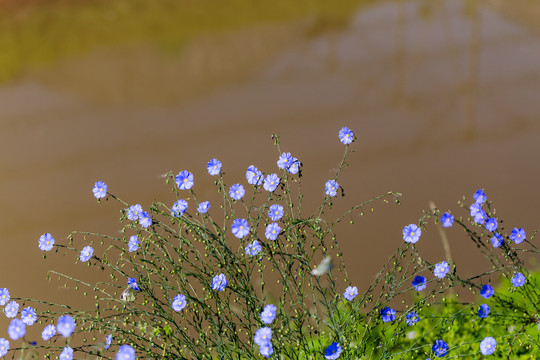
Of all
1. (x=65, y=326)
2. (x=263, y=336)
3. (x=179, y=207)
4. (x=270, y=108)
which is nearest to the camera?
(x=65, y=326)

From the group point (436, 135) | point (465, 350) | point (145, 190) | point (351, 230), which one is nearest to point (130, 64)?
point (145, 190)

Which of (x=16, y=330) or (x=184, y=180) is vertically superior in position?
(x=184, y=180)

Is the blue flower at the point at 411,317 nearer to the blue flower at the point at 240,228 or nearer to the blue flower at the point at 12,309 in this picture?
the blue flower at the point at 240,228

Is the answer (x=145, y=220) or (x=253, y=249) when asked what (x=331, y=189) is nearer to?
(x=253, y=249)

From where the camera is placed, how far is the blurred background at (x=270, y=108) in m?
3.74

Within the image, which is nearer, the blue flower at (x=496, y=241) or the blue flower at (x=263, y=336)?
the blue flower at (x=263, y=336)

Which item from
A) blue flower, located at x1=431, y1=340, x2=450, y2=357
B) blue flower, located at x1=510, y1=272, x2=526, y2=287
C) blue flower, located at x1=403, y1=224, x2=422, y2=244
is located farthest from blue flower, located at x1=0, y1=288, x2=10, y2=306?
blue flower, located at x1=510, y1=272, x2=526, y2=287

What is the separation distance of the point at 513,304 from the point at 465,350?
0.25 m

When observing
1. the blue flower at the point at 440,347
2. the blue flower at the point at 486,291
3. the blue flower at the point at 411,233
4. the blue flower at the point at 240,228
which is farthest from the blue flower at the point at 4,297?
the blue flower at the point at 486,291

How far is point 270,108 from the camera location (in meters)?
5.12

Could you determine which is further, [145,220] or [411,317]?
[411,317]

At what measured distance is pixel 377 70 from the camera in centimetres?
570

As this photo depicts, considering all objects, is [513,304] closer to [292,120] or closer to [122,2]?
[292,120]

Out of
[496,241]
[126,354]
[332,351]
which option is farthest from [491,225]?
[126,354]
